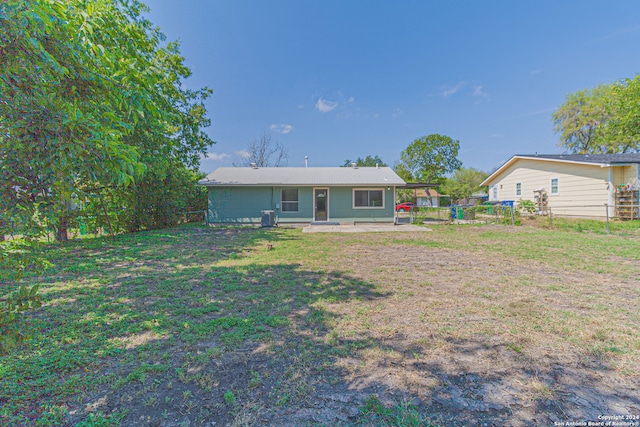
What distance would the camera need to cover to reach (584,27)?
11773 millimetres

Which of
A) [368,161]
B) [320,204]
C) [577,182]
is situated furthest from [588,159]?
[368,161]

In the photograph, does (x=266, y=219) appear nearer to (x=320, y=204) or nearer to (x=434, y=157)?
(x=320, y=204)

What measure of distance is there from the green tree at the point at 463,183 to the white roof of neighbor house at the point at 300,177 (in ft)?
77.1

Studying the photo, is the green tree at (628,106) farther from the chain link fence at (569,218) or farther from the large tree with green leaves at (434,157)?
the large tree with green leaves at (434,157)

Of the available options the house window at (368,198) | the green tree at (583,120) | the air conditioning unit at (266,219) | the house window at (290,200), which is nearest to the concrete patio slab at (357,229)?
the house window at (290,200)

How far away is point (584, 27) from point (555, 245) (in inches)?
450

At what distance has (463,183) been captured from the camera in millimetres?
37188

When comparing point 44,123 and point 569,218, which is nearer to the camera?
point 44,123

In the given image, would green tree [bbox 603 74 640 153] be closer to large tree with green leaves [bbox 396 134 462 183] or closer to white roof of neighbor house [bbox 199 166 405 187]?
white roof of neighbor house [bbox 199 166 405 187]

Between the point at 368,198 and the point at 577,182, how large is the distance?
1128 centimetres

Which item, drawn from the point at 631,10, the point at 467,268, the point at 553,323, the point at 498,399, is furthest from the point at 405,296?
the point at 631,10

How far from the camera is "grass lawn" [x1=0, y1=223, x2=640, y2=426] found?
177cm

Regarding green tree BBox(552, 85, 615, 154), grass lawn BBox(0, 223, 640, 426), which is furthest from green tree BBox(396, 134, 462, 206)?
grass lawn BBox(0, 223, 640, 426)

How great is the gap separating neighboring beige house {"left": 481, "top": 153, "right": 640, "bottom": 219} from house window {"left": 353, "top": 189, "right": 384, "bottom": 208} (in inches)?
304
